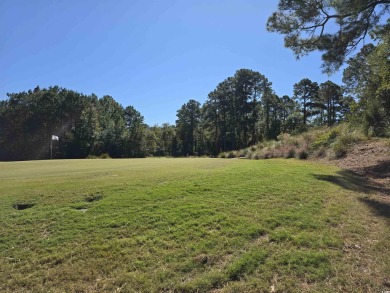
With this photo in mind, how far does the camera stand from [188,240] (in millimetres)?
4707

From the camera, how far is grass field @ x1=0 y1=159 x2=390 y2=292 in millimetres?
3727

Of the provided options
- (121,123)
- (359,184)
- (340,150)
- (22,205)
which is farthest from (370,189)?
(121,123)

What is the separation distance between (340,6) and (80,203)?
40.2 feet

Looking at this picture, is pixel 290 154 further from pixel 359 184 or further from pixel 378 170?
pixel 359 184

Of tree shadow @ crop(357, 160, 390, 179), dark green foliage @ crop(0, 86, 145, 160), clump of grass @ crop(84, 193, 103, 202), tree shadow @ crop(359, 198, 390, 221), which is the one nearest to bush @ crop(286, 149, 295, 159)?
tree shadow @ crop(357, 160, 390, 179)

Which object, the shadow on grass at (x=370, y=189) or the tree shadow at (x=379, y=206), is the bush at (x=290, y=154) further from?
the tree shadow at (x=379, y=206)

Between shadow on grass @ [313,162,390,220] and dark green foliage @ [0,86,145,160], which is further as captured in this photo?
dark green foliage @ [0,86,145,160]

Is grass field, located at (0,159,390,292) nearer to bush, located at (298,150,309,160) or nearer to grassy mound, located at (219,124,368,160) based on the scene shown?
grassy mound, located at (219,124,368,160)

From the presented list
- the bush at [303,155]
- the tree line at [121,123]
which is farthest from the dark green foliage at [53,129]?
the bush at [303,155]

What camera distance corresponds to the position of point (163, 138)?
75.7 m

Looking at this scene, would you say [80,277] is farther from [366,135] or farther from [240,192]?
[366,135]

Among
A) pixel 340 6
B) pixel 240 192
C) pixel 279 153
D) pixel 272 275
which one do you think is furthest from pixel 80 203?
pixel 279 153

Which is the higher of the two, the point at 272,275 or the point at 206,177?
the point at 206,177

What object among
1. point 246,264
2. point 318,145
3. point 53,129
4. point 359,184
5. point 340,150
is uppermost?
point 53,129
